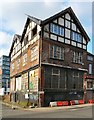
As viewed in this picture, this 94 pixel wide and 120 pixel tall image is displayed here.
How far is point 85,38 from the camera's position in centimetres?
4103

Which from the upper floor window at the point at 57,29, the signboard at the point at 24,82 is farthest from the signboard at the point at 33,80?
the upper floor window at the point at 57,29

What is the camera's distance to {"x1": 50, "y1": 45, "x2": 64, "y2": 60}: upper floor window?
34.8 m

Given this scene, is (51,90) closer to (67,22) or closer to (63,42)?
(63,42)

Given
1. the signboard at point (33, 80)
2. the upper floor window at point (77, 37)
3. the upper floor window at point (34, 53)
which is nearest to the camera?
the signboard at point (33, 80)

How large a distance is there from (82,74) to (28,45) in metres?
10.7

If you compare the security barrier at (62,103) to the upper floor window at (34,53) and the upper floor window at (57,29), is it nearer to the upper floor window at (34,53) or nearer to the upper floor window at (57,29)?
the upper floor window at (34,53)

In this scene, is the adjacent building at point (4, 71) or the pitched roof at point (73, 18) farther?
the adjacent building at point (4, 71)

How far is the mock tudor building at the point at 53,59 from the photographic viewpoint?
Result: 33.5m

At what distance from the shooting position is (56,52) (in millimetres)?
35562

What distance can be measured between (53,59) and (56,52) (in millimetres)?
1470

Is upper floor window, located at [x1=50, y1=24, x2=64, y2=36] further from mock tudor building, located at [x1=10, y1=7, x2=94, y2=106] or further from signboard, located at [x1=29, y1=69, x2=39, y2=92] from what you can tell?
signboard, located at [x1=29, y1=69, x2=39, y2=92]

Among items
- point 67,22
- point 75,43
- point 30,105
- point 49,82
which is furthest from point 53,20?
point 30,105

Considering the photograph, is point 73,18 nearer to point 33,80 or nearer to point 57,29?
point 57,29

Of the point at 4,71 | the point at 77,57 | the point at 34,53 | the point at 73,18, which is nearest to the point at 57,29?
the point at 73,18
